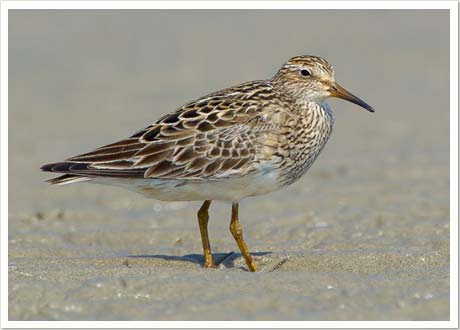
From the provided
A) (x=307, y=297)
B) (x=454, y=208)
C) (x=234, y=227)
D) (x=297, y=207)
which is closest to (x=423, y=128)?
(x=297, y=207)

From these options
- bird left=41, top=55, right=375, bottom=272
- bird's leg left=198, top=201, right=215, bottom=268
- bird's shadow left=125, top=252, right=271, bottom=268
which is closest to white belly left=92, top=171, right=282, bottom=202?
bird left=41, top=55, right=375, bottom=272

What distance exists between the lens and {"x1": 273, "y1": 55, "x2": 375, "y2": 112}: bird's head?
9.06m

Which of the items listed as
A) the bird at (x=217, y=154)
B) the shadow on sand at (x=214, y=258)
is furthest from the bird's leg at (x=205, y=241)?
the shadow on sand at (x=214, y=258)

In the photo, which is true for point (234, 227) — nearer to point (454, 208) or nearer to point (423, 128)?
point (454, 208)

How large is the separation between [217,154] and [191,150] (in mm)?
244

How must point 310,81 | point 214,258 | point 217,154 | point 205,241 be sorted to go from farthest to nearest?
1. point 214,258
2. point 310,81
3. point 205,241
4. point 217,154

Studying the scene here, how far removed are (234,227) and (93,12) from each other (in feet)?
42.6

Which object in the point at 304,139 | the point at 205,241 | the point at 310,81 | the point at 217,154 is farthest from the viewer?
the point at 310,81

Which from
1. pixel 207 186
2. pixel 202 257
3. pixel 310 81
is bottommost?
pixel 202 257

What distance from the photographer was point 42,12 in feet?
66.2

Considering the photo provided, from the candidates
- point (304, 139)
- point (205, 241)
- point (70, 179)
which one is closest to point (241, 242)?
point (205, 241)

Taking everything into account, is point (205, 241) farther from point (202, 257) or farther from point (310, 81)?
point (310, 81)

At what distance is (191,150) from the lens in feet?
28.4

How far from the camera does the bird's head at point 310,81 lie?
906 cm
